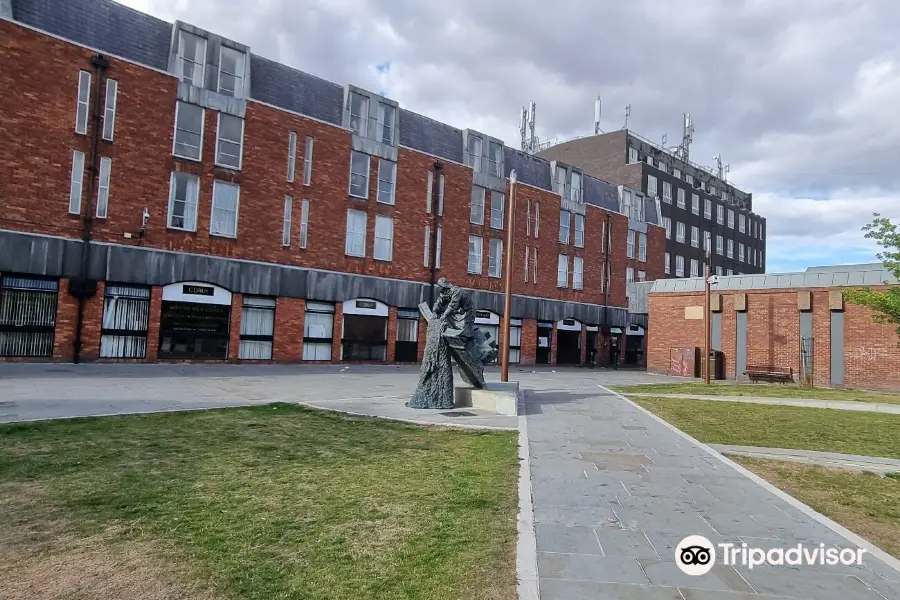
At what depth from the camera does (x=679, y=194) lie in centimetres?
5322

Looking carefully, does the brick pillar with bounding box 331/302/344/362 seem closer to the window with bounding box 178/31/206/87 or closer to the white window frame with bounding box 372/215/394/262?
the white window frame with bounding box 372/215/394/262

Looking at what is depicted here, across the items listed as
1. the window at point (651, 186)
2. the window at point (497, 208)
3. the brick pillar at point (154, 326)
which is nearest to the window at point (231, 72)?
the brick pillar at point (154, 326)

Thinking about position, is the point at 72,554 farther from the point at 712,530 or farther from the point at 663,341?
the point at 663,341

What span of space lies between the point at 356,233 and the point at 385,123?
609 cm

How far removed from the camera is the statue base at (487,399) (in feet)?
38.3

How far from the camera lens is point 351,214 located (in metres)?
28.1

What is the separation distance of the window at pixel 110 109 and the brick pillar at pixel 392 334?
14218mm

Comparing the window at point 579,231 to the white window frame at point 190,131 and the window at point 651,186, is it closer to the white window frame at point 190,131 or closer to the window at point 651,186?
the window at point 651,186

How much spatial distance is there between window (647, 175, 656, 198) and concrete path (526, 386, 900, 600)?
44405 millimetres

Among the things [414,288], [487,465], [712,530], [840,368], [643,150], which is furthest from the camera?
[643,150]

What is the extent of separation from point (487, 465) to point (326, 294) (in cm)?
2094

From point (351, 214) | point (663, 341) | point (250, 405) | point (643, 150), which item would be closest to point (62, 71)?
point (351, 214)

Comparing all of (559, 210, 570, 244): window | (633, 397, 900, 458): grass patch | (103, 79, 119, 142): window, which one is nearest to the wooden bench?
(633, 397, 900, 458): grass patch

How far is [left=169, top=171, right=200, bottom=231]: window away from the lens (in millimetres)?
22719
